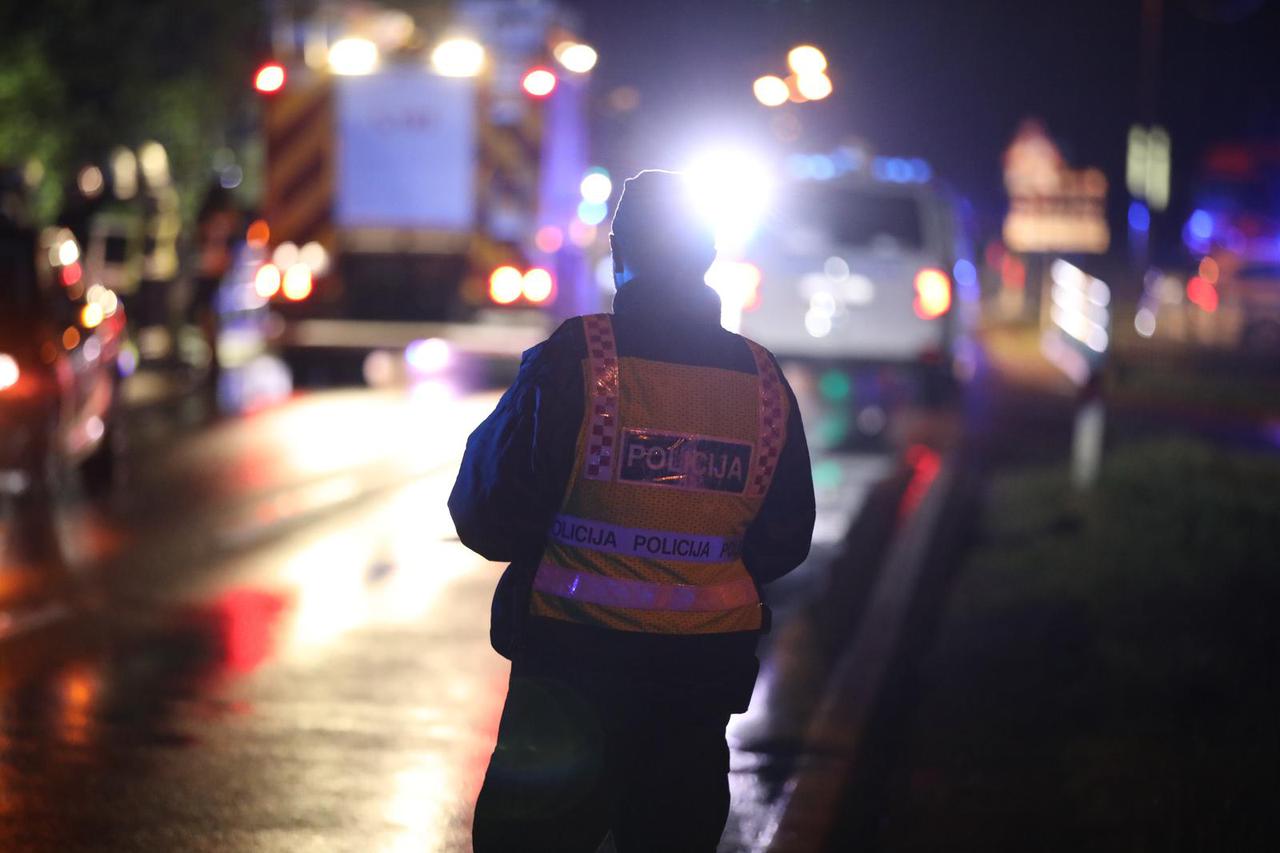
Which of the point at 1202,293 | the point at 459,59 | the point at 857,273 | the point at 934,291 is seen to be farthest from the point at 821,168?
the point at 1202,293

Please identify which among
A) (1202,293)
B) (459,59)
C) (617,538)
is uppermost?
(459,59)

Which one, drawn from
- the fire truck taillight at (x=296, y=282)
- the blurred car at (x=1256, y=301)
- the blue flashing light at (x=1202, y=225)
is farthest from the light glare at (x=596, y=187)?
the blue flashing light at (x=1202, y=225)

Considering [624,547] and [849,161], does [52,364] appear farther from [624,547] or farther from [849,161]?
[624,547]

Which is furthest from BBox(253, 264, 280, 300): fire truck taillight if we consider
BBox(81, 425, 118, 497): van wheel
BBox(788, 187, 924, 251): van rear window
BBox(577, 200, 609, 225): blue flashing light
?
BBox(81, 425, 118, 497): van wheel

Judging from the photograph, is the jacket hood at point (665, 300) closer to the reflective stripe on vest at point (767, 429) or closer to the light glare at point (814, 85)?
the reflective stripe on vest at point (767, 429)

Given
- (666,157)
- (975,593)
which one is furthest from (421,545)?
(666,157)

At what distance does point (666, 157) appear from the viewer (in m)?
17.3

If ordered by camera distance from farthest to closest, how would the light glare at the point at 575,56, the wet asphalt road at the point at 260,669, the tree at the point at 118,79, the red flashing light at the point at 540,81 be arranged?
the tree at the point at 118,79
the light glare at the point at 575,56
the red flashing light at the point at 540,81
the wet asphalt road at the point at 260,669

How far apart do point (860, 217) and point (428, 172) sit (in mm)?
3976

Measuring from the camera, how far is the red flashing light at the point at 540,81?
1789cm

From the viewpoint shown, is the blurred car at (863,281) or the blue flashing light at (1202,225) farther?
the blue flashing light at (1202,225)

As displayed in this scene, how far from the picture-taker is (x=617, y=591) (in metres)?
3.76

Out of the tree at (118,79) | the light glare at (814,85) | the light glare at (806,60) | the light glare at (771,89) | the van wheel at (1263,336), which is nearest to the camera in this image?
the light glare at (806,60)

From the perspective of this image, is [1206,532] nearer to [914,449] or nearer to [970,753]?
[970,753]
